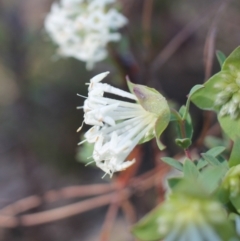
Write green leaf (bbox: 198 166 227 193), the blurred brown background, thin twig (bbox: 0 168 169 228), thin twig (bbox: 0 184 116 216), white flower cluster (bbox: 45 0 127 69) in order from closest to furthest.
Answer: green leaf (bbox: 198 166 227 193) < white flower cluster (bbox: 45 0 127 69) < thin twig (bbox: 0 168 169 228) < thin twig (bbox: 0 184 116 216) < the blurred brown background

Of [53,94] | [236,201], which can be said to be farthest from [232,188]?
[53,94]

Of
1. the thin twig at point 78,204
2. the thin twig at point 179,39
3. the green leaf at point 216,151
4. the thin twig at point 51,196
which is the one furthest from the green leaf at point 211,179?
the thin twig at point 179,39

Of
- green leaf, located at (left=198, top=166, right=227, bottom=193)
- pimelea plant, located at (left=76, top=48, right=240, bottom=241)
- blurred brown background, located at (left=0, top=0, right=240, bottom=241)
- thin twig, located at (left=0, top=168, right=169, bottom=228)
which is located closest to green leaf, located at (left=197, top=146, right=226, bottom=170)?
pimelea plant, located at (left=76, top=48, right=240, bottom=241)

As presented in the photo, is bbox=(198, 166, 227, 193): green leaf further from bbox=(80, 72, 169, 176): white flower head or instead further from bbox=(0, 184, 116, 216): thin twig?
bbox=(0, 184, 116, 216): thin twig

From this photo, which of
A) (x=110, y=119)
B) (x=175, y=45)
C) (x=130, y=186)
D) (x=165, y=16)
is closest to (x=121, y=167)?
(x=110, y=119)

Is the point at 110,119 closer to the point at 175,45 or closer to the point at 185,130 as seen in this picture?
the point at 185,130

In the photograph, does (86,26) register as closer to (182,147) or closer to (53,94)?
(182,147)
